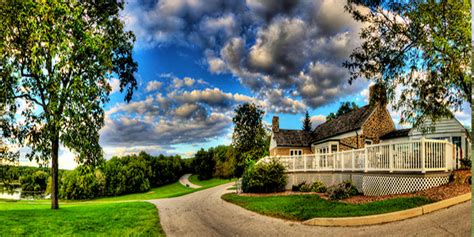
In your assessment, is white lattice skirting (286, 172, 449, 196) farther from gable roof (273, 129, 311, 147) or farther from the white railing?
gable roof (273, 129, 311, 147)

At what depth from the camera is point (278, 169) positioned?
16266 mm

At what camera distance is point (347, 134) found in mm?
23000

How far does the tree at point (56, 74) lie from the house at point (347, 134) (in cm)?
1607

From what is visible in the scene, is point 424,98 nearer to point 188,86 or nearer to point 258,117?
point 188,86

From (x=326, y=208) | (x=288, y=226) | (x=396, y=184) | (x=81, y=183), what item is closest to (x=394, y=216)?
(x=326, y=208)

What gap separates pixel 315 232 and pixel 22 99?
30.9ft

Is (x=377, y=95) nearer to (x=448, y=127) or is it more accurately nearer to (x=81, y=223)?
(x=448, y=127)

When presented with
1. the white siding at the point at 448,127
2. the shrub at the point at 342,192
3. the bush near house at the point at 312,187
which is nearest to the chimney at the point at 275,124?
the bush near house at the point at 312,187

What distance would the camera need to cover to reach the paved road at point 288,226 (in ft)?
20.1

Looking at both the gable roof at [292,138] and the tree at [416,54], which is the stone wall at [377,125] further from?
the tree at [416,54]

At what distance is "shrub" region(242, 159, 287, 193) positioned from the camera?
15938 mm

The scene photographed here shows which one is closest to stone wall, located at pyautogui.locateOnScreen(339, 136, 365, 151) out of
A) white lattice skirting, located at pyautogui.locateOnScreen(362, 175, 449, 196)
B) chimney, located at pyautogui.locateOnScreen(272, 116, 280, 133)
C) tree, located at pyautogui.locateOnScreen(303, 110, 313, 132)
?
chimney, located at pyautogui.locateOnScreen(272, 116, 280, 133)

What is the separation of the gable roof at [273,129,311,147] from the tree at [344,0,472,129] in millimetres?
18116

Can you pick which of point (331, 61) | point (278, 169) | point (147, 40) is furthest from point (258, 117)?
point (147, 40)
